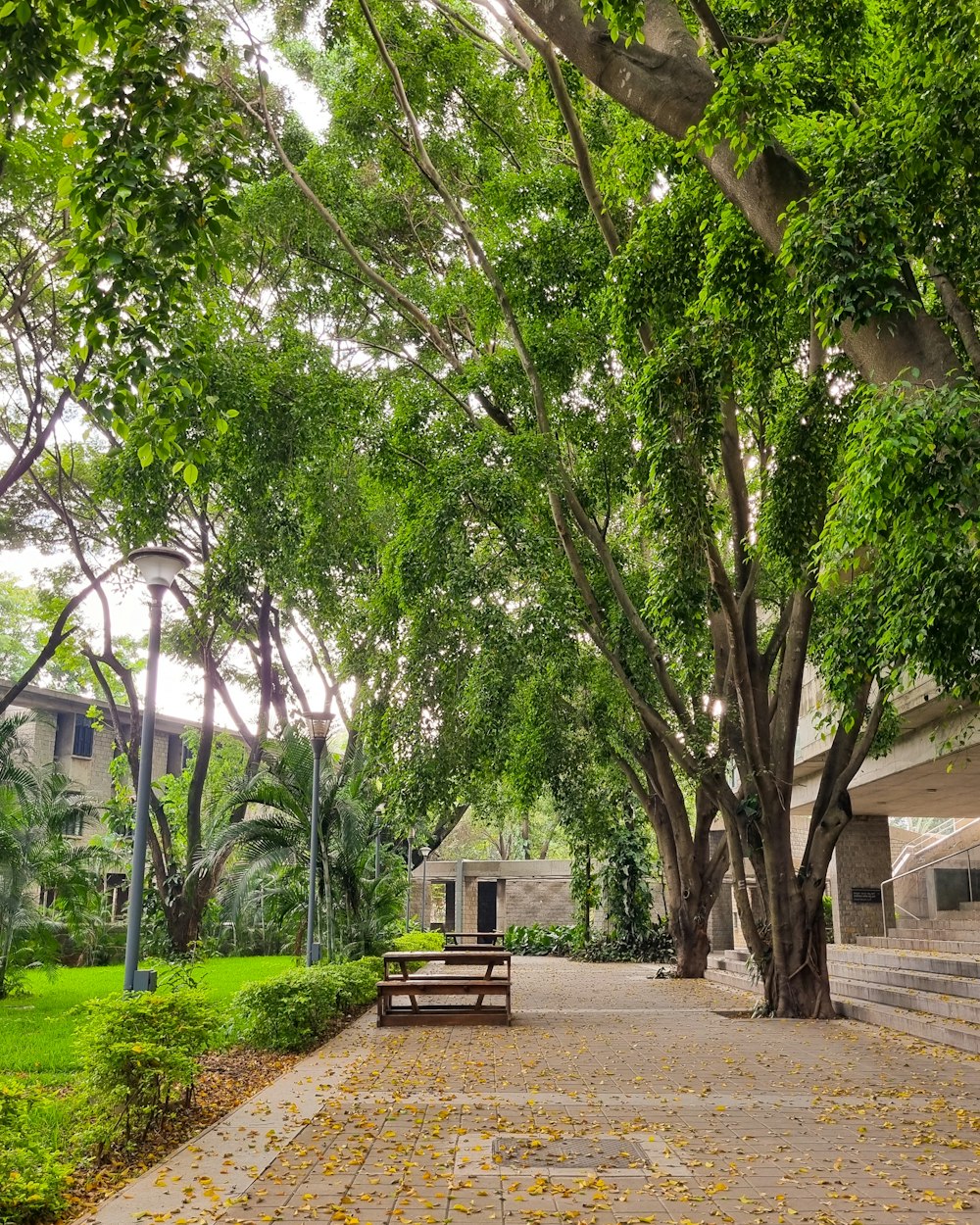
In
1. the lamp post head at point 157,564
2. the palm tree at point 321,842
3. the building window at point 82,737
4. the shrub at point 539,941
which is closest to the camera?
the lamp post head at point 157,564

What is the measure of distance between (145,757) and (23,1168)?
438cm

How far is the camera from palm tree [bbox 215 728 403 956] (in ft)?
50.9

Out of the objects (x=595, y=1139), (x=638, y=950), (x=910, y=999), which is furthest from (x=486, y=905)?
(x=595, y=1139)

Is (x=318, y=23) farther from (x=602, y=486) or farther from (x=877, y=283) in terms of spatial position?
(x=877, y=283)

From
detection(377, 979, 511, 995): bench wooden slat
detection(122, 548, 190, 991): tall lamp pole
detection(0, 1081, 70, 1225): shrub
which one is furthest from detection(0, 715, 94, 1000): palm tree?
detection(0, 1081, 70, 1225): shrub

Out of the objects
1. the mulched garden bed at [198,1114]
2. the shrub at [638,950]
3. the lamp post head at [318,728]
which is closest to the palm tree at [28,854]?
the lamp post head at [318,728]

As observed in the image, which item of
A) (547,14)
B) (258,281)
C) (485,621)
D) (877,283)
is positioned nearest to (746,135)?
(877,283)

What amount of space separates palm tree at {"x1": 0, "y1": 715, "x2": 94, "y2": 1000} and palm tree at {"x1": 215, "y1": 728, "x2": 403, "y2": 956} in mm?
2638

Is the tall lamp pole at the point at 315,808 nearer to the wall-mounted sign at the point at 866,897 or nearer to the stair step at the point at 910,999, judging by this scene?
the stair step at the point at 910,999

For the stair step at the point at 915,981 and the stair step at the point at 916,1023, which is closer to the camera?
the stair step at the point at 916,1023

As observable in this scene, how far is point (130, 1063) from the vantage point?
5.95 metres

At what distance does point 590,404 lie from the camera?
13703mm

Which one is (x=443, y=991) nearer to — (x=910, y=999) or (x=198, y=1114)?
(x=198, y=1114)

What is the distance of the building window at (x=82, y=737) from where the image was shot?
1243 inches
